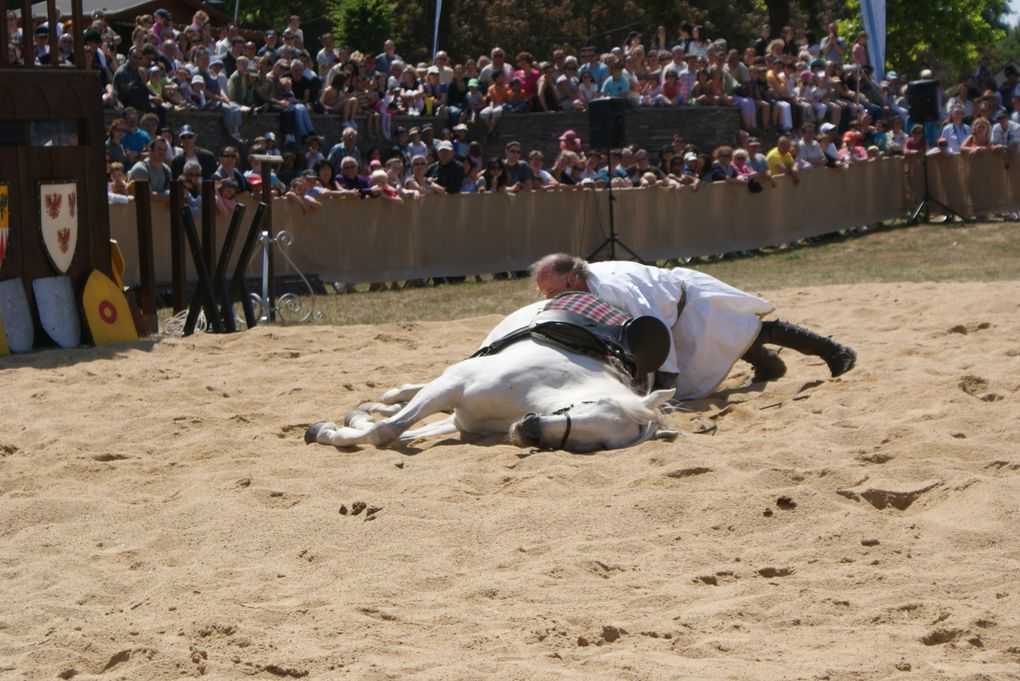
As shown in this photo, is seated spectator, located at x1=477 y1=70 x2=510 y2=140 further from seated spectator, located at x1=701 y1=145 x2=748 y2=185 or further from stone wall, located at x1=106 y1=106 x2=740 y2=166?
seated spectator, located at x1=701 y1=145 x2=748 y2=185

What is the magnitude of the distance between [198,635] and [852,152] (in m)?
20.1

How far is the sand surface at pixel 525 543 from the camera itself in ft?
13.6

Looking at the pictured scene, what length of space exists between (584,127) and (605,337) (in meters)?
16.3

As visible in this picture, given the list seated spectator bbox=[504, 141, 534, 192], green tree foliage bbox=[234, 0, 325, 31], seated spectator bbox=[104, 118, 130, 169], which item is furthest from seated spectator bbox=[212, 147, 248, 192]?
green tree foliage bbox=[234, 0, 325, 31]

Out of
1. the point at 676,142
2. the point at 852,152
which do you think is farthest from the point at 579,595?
the point at 852,152

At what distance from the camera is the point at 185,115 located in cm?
1836

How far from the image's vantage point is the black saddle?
273 inches

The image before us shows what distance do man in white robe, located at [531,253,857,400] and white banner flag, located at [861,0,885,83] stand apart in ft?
52.8

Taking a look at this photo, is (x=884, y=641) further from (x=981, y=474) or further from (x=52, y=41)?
(x=52, y=41)

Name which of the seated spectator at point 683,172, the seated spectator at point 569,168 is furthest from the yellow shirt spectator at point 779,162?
the seated spectator at point 569,168

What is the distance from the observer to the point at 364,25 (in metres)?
34.6

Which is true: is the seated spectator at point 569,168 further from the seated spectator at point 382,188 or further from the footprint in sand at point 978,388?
the footprint in sand at point 978,388

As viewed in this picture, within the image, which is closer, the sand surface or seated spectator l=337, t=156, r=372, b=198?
the sand surface

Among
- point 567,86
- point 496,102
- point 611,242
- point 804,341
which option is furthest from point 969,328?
point 567,86
